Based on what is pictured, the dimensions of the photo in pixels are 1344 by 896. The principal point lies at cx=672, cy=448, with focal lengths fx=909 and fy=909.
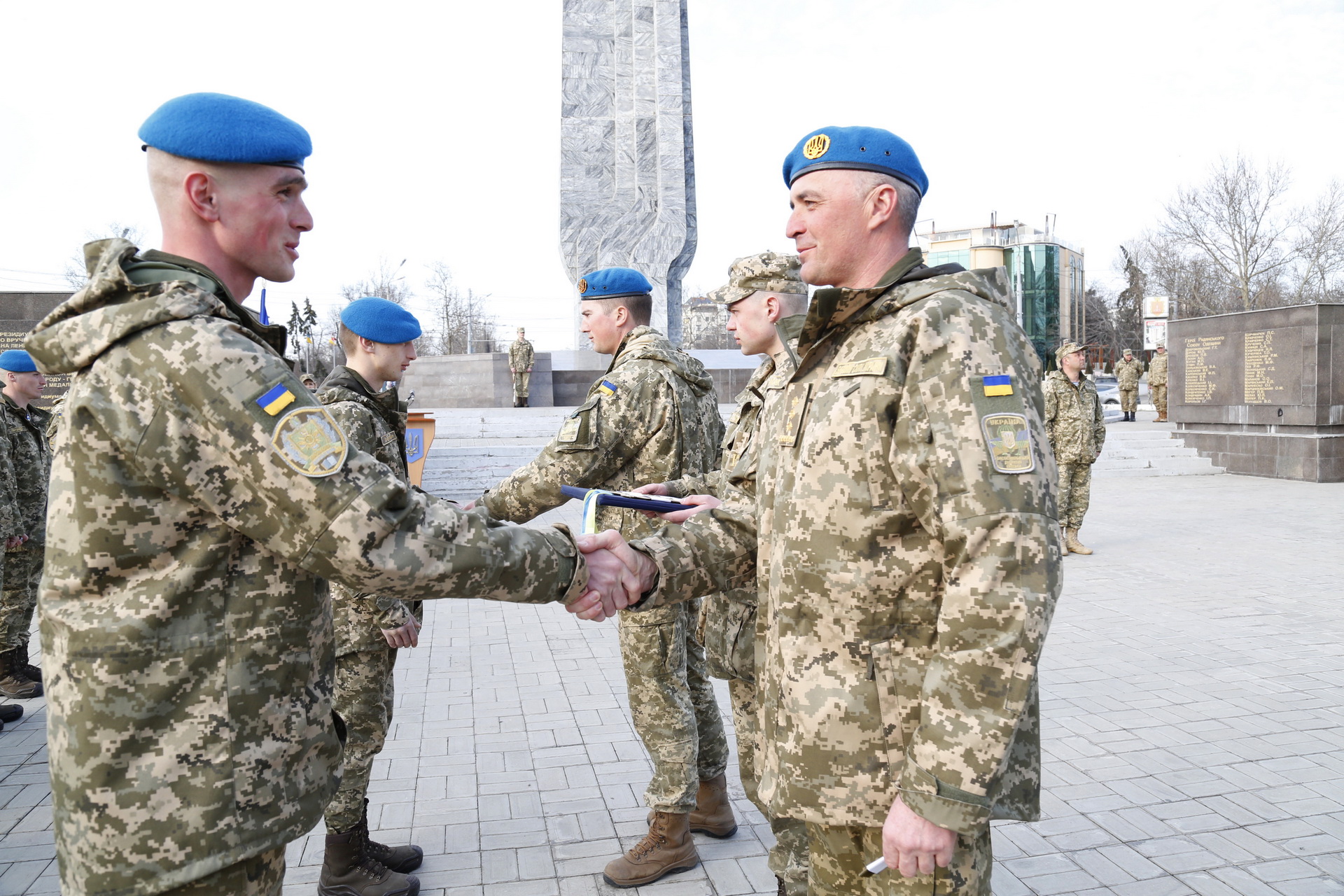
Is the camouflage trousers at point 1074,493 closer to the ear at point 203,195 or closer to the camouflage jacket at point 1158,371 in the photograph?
the ear at point 203,195

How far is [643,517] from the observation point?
380 centimetres

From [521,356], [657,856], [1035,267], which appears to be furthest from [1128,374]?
[1035,267]

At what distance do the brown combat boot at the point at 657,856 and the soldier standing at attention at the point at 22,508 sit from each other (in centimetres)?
465

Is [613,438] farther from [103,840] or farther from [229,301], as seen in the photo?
[103,840]

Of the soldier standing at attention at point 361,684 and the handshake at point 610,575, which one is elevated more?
the handshake at point 610,575

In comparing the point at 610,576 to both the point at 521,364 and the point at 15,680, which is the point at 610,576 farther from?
the point at 521,364

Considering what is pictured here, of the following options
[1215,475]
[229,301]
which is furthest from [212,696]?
[1215,475]

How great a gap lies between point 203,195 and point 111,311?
37cm

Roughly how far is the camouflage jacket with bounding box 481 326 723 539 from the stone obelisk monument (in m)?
19.5

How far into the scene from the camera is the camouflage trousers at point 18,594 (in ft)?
19.5

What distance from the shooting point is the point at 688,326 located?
70.1 metres

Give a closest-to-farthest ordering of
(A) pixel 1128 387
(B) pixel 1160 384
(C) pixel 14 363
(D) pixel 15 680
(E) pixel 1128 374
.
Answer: (D) pixel 15 680 → (C) pixel 14 363 → (B) pixel 1160 384 → (A) pixel 1128 387 → (E) pixel 1128 374

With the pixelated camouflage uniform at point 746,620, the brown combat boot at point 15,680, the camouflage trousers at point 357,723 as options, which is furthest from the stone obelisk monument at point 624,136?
the camouflage trousers at point 357,723

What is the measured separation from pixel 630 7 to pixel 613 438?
895 inches
